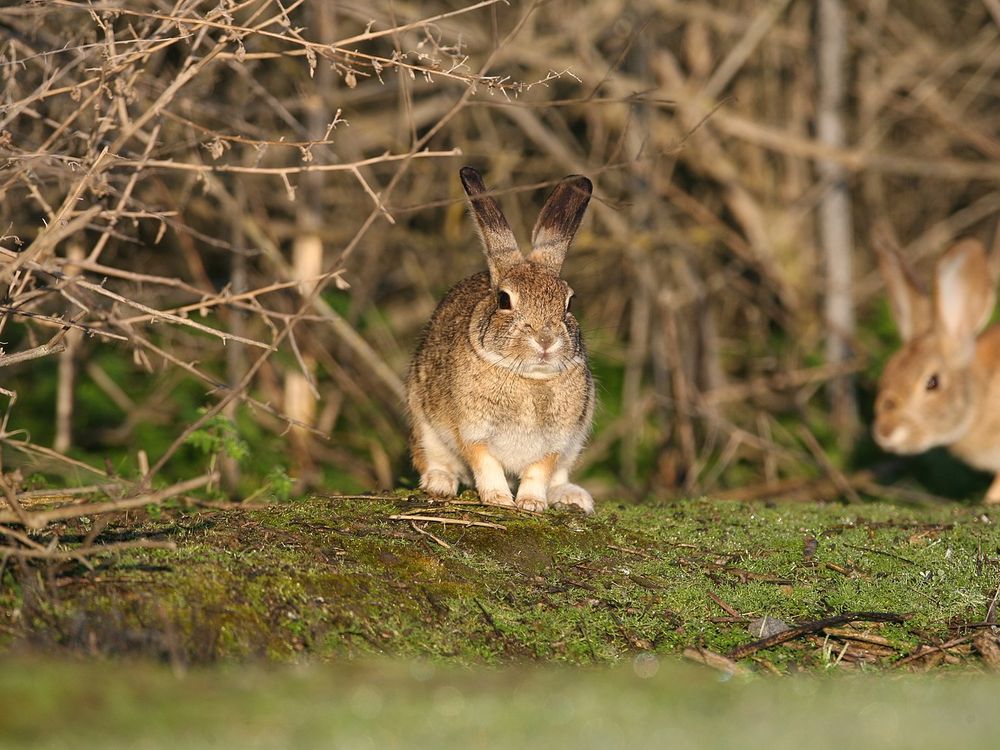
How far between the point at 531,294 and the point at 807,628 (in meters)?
1.92

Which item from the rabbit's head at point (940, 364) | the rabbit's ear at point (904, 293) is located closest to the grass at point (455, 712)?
the rabbit's head at point (940, 364)

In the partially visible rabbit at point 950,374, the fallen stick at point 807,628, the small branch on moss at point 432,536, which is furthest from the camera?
the partially visible rabbit at point 950,374

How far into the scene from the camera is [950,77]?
39.8 ft

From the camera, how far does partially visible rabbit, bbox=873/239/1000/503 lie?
8773 mm

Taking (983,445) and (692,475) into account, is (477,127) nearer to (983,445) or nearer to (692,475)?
(692,475)

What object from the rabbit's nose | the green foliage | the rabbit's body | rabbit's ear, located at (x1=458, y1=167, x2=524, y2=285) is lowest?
the rabbit's body

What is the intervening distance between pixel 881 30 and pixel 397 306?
5.04 m

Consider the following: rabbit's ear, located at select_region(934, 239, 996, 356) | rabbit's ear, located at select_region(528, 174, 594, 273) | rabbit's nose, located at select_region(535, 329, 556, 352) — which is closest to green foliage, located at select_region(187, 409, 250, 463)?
rabbit's nose, located at select_region(535, 329, 556, 352)

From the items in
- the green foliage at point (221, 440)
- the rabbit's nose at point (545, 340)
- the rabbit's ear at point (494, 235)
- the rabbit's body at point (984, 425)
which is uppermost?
the rabbit's ear at point (494, 235)

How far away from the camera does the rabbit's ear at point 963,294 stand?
28.9ft

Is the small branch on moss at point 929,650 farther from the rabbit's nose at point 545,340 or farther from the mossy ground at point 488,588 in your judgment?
the rabbit's nose at point 545,340

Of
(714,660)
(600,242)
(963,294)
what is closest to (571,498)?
(714,660)

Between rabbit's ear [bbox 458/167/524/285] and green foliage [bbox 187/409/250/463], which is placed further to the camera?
rabbit's ear [bbox 458/167/524/285]

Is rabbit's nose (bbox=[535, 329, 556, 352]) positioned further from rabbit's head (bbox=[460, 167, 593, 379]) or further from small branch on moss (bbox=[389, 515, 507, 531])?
small branch on moss (bbox=[389, 515, 507, 531])
